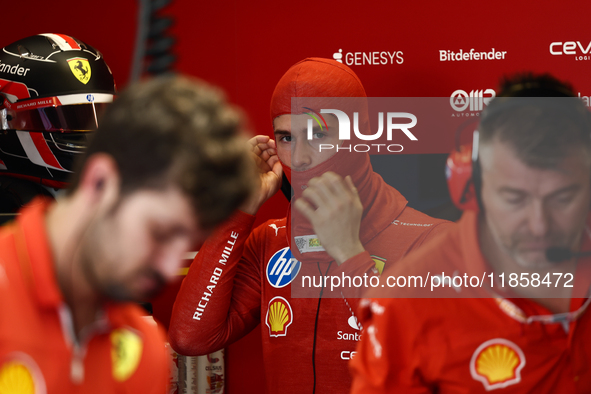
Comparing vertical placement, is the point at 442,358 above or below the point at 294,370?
above

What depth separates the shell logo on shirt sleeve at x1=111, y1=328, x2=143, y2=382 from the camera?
79cm

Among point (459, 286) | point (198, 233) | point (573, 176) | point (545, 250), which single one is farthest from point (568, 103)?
point (198, 233)

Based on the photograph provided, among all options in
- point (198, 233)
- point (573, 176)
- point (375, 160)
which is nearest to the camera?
point (198, 233)

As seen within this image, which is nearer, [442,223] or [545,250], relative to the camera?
[545,250]

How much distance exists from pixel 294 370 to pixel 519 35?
1.26 meters

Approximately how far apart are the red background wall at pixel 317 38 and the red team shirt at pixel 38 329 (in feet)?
4.00

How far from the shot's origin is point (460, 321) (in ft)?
3.27

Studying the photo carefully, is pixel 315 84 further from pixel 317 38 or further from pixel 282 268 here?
pixel 317 38

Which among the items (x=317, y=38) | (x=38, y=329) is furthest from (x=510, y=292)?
(x=317, y=38)

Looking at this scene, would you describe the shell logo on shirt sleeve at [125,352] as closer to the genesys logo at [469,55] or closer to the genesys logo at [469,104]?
the genesys logo at [469,104]

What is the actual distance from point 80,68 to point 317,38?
2.68 ft

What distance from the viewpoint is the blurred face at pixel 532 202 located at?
917 millimetres

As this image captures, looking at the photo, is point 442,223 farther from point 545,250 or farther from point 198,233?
point 198,233

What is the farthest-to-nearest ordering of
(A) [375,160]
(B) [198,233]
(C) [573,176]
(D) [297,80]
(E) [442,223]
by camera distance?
(D) [297,80], (A) [375,160], (E) [442,223], (C) [573,176], (B) [198,233]
